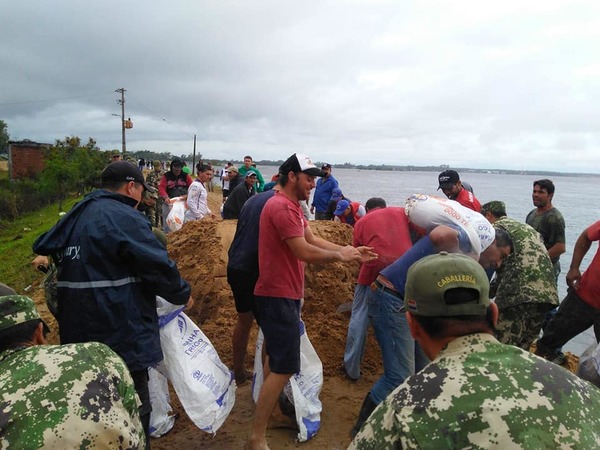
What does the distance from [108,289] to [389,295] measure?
6.01ft

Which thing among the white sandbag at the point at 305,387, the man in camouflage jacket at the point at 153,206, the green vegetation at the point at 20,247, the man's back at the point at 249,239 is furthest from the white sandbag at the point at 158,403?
the green vegetation at the point at 20,247

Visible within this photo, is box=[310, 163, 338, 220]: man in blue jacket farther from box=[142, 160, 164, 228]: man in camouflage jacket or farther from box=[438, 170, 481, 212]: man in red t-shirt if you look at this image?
box=[438, 170, 481, 212]: man in red t-shirt

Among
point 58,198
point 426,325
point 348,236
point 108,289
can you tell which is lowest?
point 58,198

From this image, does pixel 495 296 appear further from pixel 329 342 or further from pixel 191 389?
pixel 191 389

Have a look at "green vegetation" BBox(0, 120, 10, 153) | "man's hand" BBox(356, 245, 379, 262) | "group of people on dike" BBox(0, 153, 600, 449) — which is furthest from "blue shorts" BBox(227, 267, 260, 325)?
"green vegetation" BBox(0, 120, 10, 153)

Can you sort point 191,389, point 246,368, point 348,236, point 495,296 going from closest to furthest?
point 191,389 < point 495,296 < point 246,368 < point 348,236

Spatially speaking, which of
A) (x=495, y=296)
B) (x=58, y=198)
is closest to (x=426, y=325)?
(x=495, y=296)

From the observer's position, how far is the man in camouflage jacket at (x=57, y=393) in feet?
4.62

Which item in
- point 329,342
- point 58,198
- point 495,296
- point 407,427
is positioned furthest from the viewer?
point 58,198

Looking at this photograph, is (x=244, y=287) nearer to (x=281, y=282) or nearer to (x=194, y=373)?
(x=281, y=282)

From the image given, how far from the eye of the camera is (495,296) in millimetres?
3793

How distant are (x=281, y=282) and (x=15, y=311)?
165cm

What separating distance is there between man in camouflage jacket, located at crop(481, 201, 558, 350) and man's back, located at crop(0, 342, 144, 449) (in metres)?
3.11

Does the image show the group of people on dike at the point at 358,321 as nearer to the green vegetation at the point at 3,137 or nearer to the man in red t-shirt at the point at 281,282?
the man in red t-shirt at the point at 281,282
